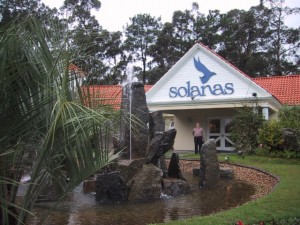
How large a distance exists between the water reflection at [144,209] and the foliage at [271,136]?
7747 mm

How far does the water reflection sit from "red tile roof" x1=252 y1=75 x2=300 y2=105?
1659 cm

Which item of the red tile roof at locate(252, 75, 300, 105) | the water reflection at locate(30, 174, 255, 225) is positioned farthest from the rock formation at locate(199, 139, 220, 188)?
the red tile roof at locate(252, 75, 300, 105)

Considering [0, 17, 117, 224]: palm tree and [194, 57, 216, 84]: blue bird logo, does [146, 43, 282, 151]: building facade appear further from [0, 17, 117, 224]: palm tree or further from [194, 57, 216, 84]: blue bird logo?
[0, 17, 117, 224]: palm tree

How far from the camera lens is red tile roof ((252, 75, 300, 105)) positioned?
25.0m

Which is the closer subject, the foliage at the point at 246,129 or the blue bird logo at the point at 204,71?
the foliage at the point at 246,129

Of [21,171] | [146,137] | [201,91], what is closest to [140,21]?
[201,91]

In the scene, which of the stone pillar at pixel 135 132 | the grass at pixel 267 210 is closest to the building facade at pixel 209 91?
the stone pillar at pixel 135 132

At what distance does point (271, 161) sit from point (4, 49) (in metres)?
14.3

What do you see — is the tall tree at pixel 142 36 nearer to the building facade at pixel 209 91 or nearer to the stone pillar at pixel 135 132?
the building facade at pixel 209 91

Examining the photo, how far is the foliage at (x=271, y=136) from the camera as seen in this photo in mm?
17141

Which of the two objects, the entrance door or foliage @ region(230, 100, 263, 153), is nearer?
foliage @ region(230, 100, 263, 153)

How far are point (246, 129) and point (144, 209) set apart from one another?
12.4m

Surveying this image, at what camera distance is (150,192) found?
900cm

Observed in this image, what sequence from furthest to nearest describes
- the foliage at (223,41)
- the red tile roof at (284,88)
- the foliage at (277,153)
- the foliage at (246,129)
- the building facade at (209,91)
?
1. the foliage at (223,41)
2. the red tile roof at (284,88)
3. the building facade at (209,91)
4. the foliage at (246,129)
5. the foliage at (277,153)
